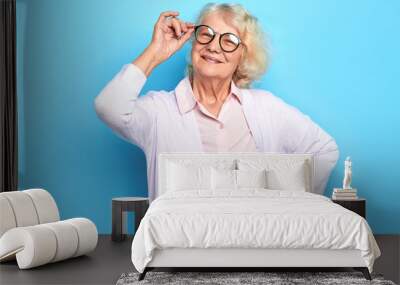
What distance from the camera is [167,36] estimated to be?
23.8ft

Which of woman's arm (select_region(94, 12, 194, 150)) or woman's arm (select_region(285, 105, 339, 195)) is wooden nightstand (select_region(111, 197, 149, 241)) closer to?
woman's arm (select_region(94, 12, 194, 150))

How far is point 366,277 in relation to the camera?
4.91m

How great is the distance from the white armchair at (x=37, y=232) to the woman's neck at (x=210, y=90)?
200cm

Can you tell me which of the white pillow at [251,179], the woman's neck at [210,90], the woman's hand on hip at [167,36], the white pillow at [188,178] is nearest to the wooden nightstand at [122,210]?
the white pillow at [188,178]

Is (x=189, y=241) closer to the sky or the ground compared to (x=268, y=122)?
closer to the ground

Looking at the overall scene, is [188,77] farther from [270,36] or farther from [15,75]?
[15,75]

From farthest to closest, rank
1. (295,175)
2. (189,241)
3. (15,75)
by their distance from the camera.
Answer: (15,75) → (295,175) → (189,241)

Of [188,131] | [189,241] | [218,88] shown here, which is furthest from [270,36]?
[189,241]

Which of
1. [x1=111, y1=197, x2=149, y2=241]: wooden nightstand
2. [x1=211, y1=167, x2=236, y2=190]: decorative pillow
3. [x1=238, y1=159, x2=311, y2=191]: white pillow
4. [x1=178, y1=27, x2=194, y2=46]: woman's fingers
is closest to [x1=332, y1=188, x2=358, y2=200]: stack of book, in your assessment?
[x1=238, y1=159, x2=311, y2=191]: white pillow

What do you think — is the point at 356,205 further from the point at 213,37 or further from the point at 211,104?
the point at 213,37

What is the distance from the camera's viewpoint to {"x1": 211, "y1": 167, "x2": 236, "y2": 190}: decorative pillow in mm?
6434

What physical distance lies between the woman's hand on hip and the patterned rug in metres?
2.82

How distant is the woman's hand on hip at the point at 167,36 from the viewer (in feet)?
23.7

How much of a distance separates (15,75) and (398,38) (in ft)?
13.1
